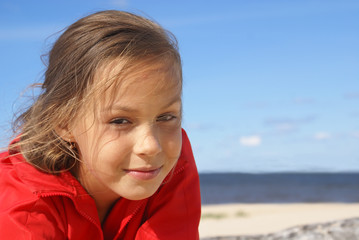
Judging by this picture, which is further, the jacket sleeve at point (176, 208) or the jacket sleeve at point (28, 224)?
the jacket sleeve at point (176, 208)

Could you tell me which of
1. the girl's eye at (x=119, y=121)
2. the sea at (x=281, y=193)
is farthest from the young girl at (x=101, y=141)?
the sea at (x=281, y=193)

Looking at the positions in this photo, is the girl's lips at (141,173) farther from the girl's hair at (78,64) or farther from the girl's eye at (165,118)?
the girl's hair at (78,64)

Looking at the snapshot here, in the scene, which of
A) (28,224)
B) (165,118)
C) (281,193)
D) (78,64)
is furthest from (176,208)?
(281,193)

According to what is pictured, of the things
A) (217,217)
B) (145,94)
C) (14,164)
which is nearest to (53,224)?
(14,164)

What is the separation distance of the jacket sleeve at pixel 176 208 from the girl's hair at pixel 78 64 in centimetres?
53

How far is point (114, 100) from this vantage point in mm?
1991

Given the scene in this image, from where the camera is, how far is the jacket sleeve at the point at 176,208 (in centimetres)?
250

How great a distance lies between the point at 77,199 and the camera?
234cm

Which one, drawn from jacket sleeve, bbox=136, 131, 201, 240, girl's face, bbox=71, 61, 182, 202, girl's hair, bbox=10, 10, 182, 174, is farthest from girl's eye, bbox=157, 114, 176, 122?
jacket sleeve, bbox=136, 131, 201, 240

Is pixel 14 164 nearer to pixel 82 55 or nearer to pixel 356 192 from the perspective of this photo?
pixel 82 55

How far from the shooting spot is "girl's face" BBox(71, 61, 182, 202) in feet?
6.50

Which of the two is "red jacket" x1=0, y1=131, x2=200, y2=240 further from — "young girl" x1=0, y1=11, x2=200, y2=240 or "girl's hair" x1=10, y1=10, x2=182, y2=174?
"girl's hair" x1=10, y1=10, x2=182, y2=174

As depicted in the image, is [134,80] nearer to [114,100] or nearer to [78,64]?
[114,100]

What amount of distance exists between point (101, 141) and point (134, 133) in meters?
0.18
